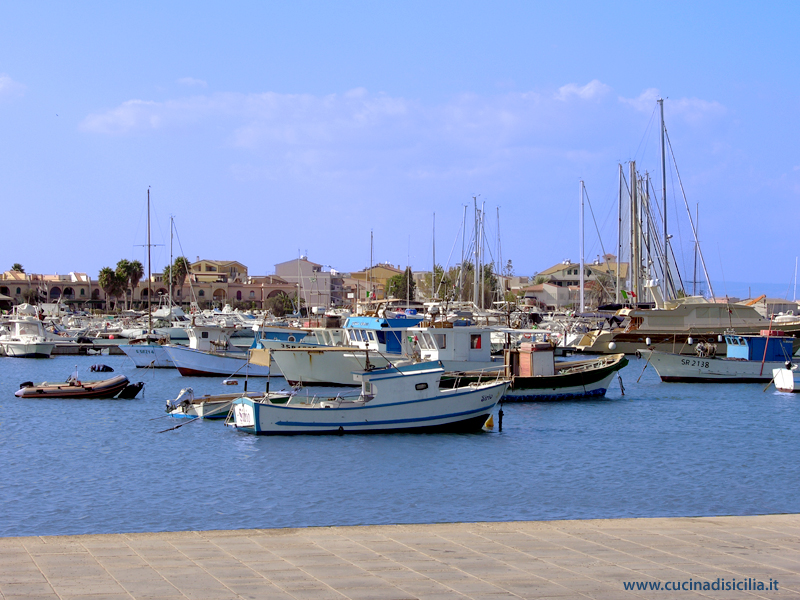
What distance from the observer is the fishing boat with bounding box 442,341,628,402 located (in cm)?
3300

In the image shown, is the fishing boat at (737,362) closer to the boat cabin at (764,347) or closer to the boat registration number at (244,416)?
the boat cabin at (764,347)

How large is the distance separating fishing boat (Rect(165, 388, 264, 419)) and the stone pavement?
17.2m

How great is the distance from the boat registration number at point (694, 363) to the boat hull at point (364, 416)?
21.2 metres

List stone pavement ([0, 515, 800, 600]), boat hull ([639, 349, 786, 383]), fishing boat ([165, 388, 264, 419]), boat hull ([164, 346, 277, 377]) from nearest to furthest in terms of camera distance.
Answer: stone pavement ([0, 515, 800, 600])
fishing boat ([165, 388, 264, 419])
boat hull ([639, 349, 786, 383])
boat hull ([164, 346, 277, 377])

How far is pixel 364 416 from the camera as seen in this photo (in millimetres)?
23547

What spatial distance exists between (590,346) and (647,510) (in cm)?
4760

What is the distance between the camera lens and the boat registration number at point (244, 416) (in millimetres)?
23766

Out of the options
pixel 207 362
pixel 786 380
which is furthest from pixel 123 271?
pixel 786 380

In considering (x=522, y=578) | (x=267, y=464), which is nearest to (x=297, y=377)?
(x=267, y=464)

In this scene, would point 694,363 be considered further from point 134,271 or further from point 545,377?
point 134,271

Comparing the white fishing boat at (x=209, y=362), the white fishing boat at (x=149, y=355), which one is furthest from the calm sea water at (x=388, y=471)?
the white fishing boat at (x=149, y=355)

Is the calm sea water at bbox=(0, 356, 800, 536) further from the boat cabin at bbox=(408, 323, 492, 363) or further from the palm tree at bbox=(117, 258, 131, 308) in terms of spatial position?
the palm tree at bbox=(117, 258, 131, 308)

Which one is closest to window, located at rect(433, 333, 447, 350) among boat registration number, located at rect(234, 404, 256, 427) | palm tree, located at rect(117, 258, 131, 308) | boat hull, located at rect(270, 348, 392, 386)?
boat hull, located at rect(270, 348, 392, 386)

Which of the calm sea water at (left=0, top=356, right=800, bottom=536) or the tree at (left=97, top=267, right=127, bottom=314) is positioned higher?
the tree at (left=97, top=267, right=127, bottom=314)
